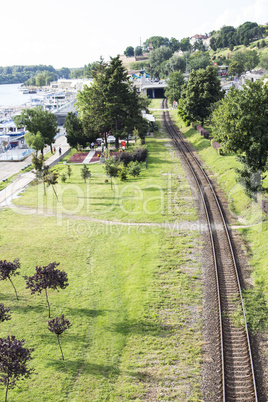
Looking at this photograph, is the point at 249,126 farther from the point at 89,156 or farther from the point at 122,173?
the point at 89,156

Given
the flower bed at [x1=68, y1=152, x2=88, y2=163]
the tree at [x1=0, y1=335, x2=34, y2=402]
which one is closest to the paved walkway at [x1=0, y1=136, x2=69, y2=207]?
the flower bed at [x1=68, y1=152, x2=88, y2=163]

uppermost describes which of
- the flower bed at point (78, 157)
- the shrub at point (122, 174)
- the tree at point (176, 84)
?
the tree at point (176, 84)

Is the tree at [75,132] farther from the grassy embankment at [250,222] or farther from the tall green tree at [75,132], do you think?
the grassy embankment at [250,222]

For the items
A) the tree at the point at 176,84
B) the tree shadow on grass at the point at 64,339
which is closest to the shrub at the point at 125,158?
the tree shadow on grass at the point at 64,339

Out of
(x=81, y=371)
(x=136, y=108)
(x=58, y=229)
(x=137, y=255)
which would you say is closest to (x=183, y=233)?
(x=137, y=255)

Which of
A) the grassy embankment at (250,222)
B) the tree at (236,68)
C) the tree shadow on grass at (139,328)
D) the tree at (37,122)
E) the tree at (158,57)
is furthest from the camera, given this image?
the tree at (158,57)

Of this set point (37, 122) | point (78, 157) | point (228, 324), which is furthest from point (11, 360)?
point (37, 122)
